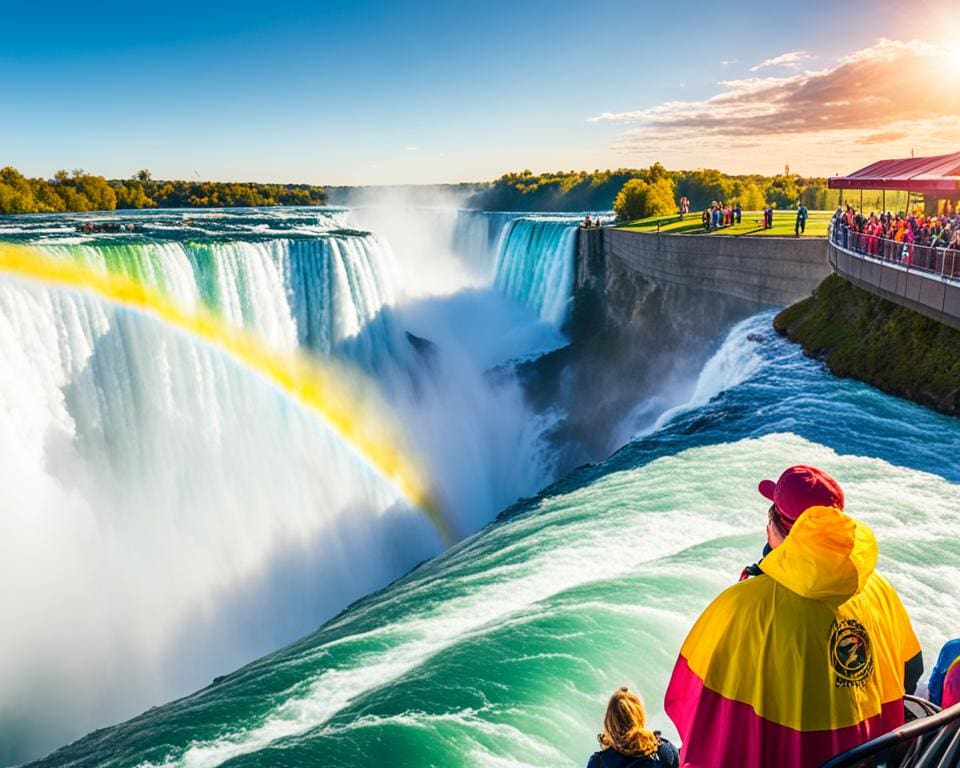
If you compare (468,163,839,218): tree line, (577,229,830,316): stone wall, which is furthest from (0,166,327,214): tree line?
(577,229,830,316): stone wall

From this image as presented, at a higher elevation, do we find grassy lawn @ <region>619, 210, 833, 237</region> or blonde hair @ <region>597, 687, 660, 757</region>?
grassy lawn @ <region>619, 210, 833, 237</region>

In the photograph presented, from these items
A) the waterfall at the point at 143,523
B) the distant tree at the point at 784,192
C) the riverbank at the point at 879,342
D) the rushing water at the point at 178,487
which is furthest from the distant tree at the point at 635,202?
the distant tree at the point at 784,192

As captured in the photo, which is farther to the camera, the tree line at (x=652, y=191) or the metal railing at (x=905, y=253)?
the tree line at (x=652, y=191)

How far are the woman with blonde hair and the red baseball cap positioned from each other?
3.22 ft

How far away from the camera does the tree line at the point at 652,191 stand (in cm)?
4577

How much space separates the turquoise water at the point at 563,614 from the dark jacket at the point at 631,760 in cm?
274

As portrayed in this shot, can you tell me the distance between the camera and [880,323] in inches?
607

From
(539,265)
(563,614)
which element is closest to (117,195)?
(539,265)

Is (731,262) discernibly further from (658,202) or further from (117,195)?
(117,195)

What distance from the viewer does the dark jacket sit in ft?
9.05

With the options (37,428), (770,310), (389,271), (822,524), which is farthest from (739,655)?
(389,271)

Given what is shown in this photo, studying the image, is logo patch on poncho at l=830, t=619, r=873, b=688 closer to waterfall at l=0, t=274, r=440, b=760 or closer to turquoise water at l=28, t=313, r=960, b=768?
turquoise water at l=28, t=313, r=960, b=768

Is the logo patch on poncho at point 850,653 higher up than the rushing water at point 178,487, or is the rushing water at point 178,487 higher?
the logo patch on poncho at point 850,653

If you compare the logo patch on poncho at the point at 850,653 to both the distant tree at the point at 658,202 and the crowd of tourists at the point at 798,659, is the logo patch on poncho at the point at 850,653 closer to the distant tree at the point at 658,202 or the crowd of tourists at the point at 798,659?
the crowd of tourists at the point at 798,659
